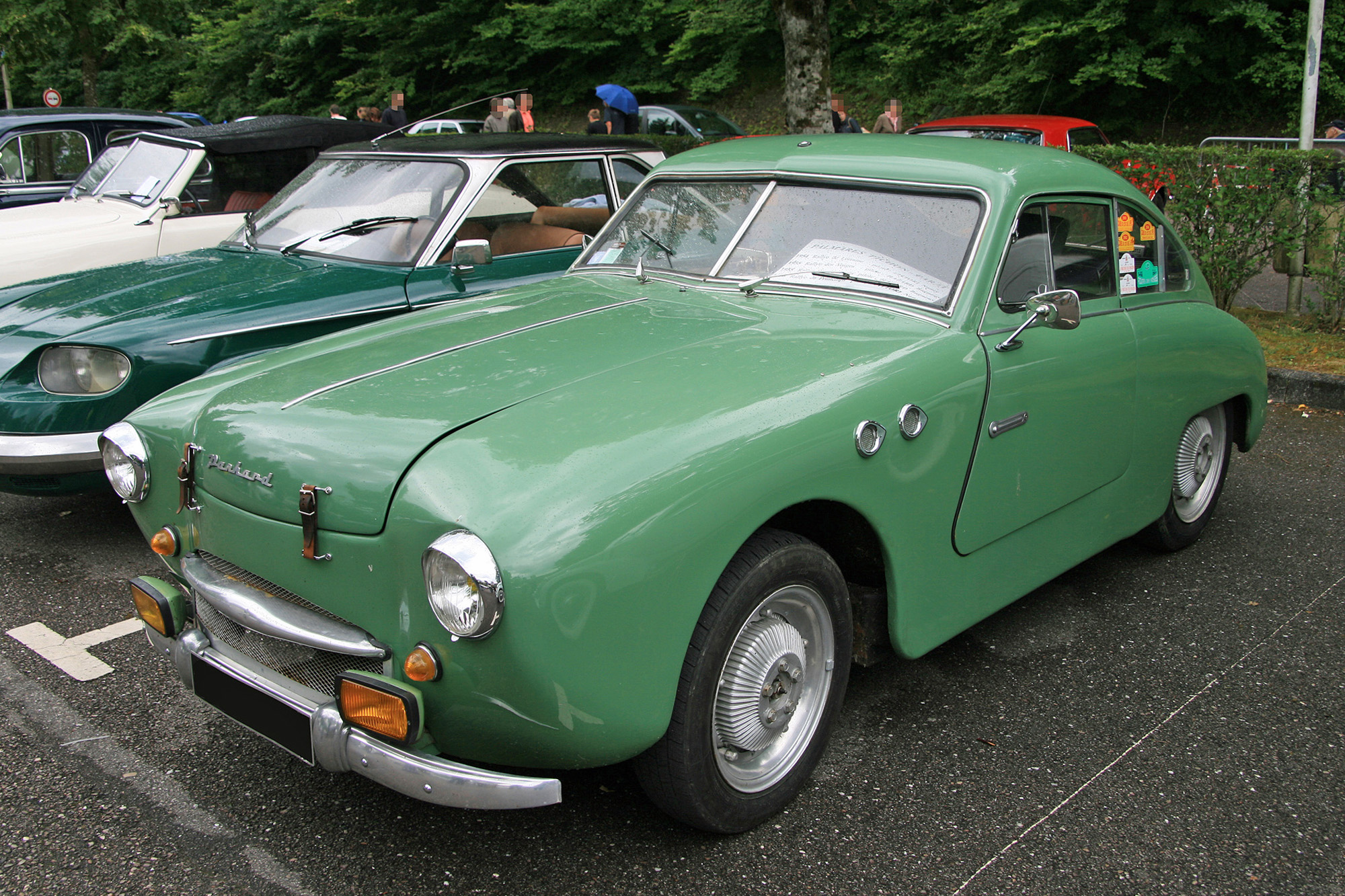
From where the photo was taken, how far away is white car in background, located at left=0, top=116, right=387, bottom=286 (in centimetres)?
624

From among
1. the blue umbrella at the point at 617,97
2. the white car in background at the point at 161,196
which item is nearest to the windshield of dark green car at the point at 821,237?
the white car in background at the point at 161,196

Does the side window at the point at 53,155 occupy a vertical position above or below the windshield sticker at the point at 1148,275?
above

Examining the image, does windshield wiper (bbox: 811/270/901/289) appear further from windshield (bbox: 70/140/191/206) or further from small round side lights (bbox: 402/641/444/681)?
windshield (bbox: 70/140/191/206)

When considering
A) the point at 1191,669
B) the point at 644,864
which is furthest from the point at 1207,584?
→ the point at 644,864

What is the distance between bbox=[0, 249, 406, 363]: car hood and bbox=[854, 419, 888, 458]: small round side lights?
10.0ft

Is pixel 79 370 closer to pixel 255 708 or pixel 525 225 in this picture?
pixel 525 225

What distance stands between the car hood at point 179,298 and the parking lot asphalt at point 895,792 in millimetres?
1145

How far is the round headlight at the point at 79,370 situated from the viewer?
4355 millimetres

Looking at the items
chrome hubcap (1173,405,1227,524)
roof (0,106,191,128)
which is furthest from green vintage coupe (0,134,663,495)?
roof (0,106,191,128)

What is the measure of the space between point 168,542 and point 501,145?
3644 millimetres

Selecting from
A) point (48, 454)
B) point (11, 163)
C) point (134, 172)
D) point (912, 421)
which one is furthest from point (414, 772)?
point (11, 163)

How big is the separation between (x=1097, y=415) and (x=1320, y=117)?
51.0ft

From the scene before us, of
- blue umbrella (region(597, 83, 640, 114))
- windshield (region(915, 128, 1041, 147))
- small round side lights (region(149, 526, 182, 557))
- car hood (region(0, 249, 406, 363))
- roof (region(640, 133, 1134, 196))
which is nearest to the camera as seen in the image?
small round side lights (region(149, 526, 182, 557))

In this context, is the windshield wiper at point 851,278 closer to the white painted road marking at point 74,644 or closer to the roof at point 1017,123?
the white painted road marking at point 74,644
